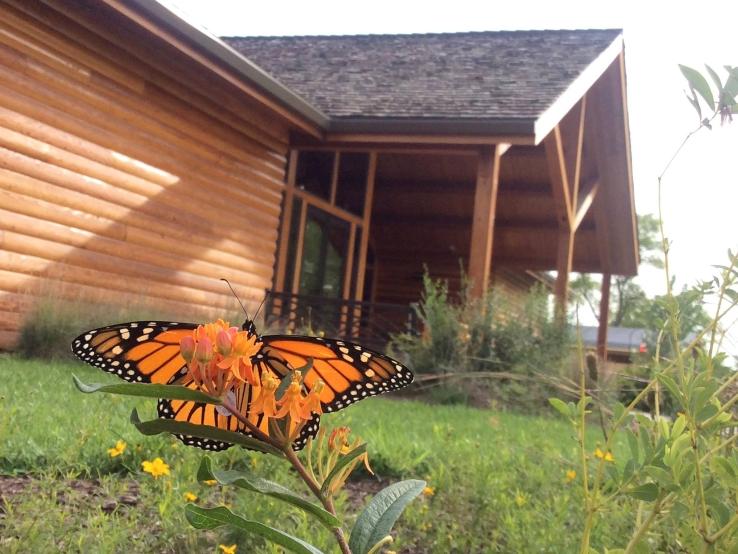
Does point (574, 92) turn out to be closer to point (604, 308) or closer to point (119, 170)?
point (119, 170)

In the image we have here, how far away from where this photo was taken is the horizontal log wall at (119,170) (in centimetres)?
698

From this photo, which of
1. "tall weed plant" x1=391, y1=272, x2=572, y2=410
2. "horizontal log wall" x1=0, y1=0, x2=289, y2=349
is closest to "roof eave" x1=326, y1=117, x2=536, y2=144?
"horizontal log wall" x1=0, y1=0, x2=289, y2=349

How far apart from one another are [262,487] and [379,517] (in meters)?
0.18

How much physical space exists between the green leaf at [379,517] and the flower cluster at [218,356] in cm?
27

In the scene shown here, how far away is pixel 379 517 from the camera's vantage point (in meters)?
0.91

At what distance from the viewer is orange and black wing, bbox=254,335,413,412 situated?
117cm

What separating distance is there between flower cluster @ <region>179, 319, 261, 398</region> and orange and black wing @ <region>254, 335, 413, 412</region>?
0.43m

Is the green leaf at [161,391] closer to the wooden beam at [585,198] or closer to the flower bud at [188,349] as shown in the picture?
the flower bud at [188,349]

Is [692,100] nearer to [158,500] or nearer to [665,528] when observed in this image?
[665,528]

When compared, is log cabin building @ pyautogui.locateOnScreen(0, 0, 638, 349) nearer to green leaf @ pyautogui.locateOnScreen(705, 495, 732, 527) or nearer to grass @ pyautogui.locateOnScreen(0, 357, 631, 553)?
grass @ pyautogui.locateOnScreen(0, 357, 631, 553)

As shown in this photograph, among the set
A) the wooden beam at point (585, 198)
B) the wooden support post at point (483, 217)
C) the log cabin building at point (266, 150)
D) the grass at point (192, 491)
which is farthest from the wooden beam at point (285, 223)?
the grass at point (192, 491)

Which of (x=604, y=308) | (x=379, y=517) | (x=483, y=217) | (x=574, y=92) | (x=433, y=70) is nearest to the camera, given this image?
(x=379, y=517)

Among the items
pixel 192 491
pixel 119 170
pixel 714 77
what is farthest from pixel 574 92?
pixel 714 77

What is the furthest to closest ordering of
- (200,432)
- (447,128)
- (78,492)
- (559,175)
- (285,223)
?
(559,175), (285,223), (447,128), (78,492), (200,432)
